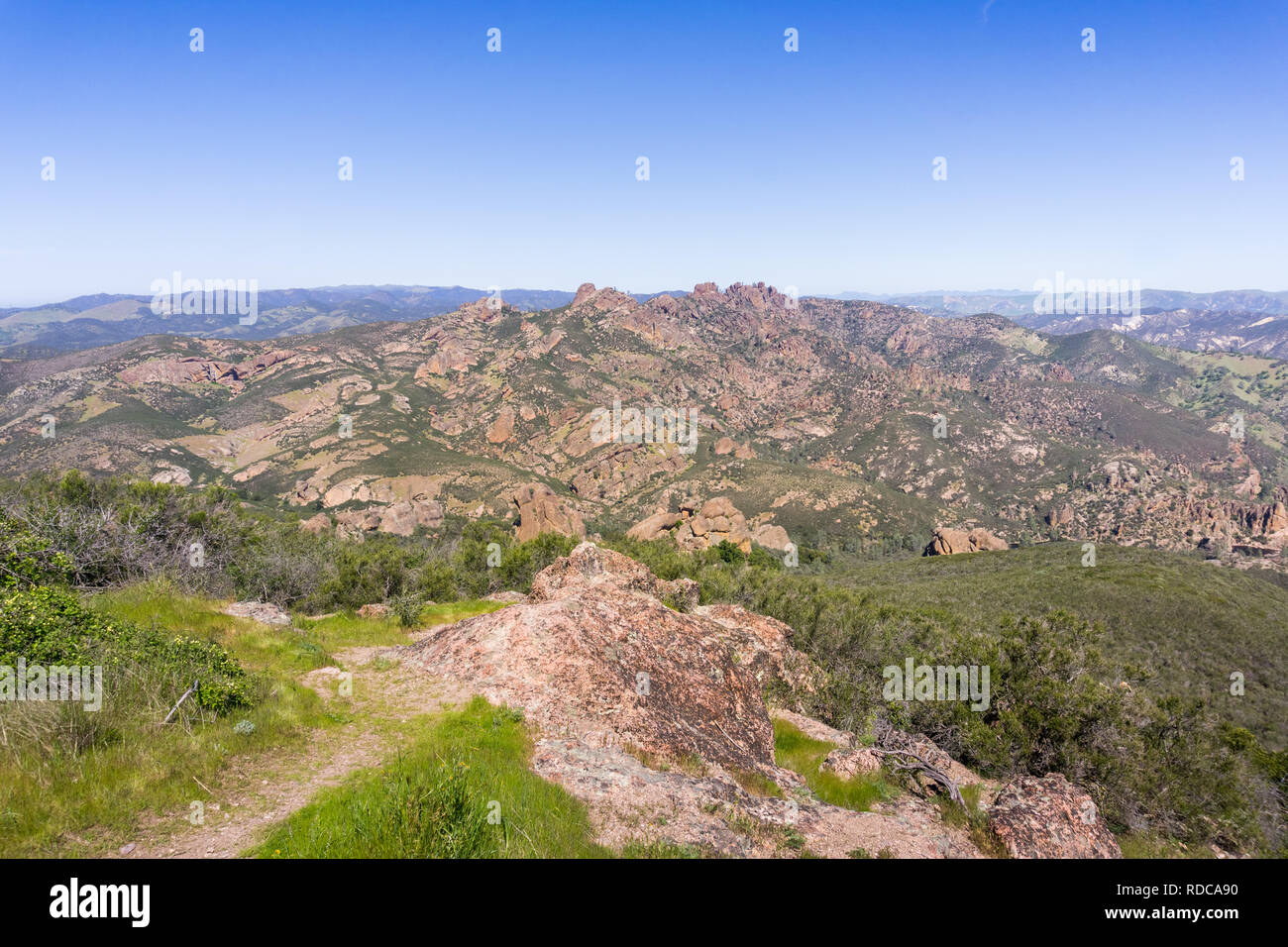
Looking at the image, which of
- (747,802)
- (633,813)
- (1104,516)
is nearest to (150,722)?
(633,813)

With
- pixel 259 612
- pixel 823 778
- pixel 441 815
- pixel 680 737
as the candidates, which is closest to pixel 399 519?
pixel 259 612

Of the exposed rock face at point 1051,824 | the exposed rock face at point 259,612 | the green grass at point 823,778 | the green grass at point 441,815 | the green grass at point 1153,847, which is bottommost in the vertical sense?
the green grass at point 1153,847

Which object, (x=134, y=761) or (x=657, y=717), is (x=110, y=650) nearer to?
(x=134, y=761)

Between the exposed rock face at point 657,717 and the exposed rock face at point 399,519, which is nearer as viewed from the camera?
the exposed rock face at point 657,717

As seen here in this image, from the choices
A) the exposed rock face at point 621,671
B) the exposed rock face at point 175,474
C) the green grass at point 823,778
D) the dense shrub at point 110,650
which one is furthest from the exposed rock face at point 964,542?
the exposed rock face at point 175,474

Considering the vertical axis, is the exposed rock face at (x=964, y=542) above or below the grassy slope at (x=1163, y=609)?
below

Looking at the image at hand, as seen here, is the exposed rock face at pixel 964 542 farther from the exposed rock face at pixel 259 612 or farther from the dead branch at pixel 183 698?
the dead branch at pixel 183 698
